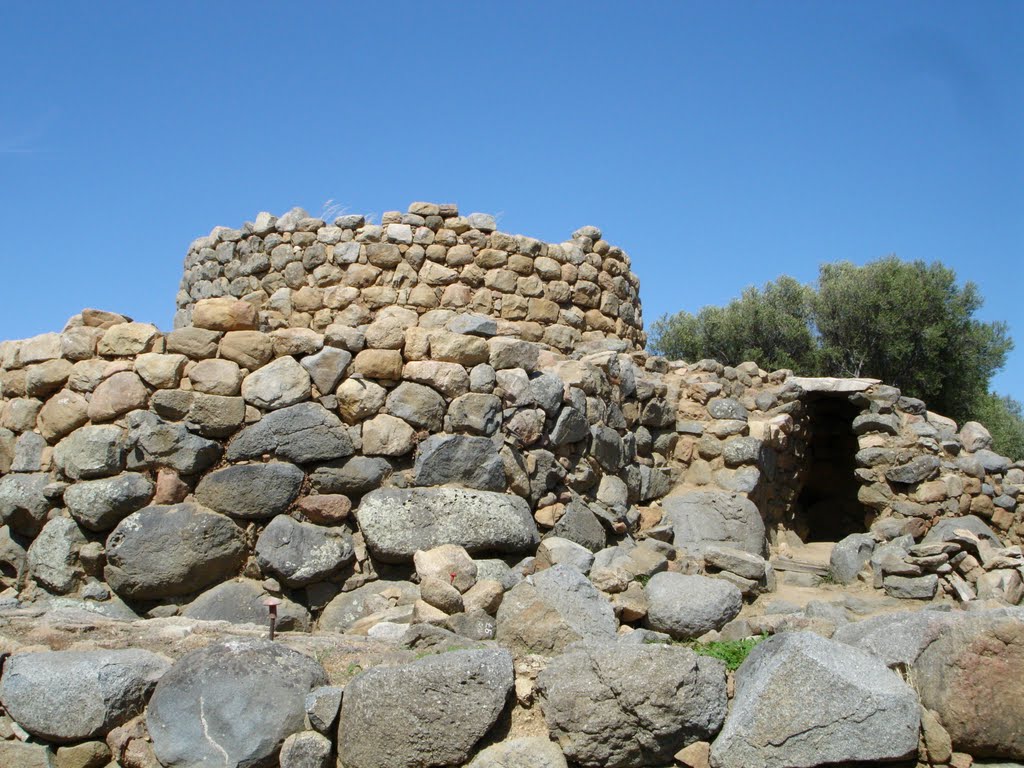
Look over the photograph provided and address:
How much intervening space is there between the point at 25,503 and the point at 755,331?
48.7ft

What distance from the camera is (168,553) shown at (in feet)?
18.7

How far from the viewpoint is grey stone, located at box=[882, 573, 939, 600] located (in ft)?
25.1

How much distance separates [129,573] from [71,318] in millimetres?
2015

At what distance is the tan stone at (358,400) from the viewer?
6254mm

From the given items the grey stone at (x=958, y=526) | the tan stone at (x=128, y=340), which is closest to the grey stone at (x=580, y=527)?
the tan stone at (x=128, y=340)

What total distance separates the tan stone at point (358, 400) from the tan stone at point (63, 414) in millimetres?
1648

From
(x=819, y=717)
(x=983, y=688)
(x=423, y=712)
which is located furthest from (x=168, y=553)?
(x=983, y=688)

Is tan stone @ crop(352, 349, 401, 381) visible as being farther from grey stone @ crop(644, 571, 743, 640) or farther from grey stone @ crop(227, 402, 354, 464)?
grey stone @ crop(644, 571, 743, 640)

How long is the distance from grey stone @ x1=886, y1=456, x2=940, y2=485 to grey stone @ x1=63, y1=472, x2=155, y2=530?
7.61 meters

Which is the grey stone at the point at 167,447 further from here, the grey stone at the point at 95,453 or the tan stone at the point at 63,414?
the tan stone at the point at 63,414

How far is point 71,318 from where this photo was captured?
6.68 m

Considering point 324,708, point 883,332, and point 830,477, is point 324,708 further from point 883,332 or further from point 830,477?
point 883,332

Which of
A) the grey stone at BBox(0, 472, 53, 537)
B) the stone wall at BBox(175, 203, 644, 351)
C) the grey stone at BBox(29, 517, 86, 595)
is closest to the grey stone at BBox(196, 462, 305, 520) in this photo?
the grey stone at BBox(29, 517, 86, 595)

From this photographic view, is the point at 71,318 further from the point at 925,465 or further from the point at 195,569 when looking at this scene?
the point at 925,465
